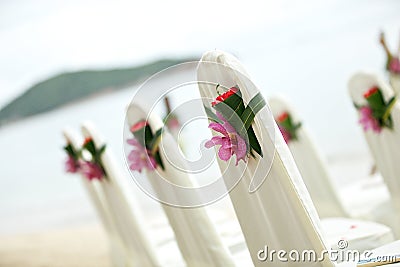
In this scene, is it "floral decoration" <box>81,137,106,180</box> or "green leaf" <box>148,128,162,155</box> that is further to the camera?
"floral decoration" <box>81,137,106,180</box>

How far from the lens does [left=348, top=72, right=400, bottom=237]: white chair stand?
8.98 feet

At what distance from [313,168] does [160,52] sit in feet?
14.2

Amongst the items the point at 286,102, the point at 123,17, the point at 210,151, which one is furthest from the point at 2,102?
the point at 210,151

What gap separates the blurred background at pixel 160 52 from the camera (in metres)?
7.09

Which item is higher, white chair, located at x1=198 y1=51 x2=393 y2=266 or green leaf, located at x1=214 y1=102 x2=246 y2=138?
green leaf, located at x1=214 y1=102 x2=246 y2=138

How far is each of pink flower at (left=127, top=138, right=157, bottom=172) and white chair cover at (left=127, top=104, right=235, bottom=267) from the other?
0.04 metres

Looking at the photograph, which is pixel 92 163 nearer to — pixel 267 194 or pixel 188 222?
pixel 188 222

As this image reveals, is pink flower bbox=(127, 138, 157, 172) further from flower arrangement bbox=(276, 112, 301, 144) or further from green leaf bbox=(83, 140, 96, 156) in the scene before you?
flower arrangement bbox=(276, 112, 301, 144)

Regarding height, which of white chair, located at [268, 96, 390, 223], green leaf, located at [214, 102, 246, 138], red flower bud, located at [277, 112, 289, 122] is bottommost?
white chair, located at [268, 96, 390, 223]

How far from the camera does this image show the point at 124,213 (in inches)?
121

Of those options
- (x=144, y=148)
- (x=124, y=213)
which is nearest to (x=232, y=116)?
(x=144, y=148)

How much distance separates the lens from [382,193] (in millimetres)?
3236

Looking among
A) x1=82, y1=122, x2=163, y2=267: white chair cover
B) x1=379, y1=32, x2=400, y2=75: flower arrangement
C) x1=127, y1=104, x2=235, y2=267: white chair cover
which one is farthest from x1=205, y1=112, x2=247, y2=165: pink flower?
x1=379, y1=32, x2=400, y2=75: flower arrangement

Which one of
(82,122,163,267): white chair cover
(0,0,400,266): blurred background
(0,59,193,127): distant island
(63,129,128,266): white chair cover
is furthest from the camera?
(0,59,193,127): distant island
